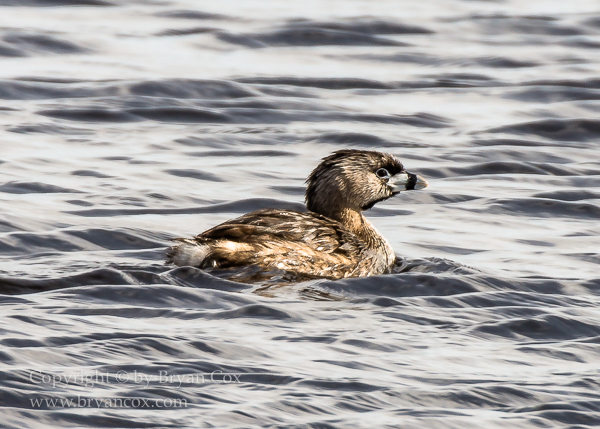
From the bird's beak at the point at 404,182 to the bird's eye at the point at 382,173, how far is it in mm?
45

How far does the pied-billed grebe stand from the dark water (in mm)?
232

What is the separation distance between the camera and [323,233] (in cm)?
996

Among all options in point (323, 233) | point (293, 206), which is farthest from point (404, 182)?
point (293, 206)

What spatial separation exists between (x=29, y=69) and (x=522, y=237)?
859 centimetres

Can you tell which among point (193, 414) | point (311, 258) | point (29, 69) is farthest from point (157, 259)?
point (29, 69)

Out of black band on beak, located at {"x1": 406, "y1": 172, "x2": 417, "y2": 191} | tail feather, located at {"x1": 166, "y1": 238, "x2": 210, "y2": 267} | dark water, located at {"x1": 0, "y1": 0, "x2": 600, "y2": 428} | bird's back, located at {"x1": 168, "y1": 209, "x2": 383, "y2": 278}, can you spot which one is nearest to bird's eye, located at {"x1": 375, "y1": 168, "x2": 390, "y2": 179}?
black band on beak, located at {"x1": 406, "y1": 172, "x2": 417, "y2": 191}

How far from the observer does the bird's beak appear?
36.4ft

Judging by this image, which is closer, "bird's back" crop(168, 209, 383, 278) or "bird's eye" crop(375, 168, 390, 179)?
"bird's back" crop(168, 209, 383, 278)

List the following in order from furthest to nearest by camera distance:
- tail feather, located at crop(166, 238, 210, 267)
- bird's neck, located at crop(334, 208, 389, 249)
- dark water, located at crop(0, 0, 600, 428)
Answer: bird's neck, located at crop(334, 208, 389, 249)
tail feather, located at crop(166, 238, 210, 267)
dark water, located at crop(0, 0, 600, 428)

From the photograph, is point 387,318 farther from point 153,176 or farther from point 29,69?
point 29,69

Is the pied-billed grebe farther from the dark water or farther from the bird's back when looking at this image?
the dark water

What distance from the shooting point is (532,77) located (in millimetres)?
18922

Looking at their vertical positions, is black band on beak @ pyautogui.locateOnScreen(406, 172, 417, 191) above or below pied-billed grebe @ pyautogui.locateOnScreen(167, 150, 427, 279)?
above

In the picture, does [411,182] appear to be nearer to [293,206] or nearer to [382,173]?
[382,173]
